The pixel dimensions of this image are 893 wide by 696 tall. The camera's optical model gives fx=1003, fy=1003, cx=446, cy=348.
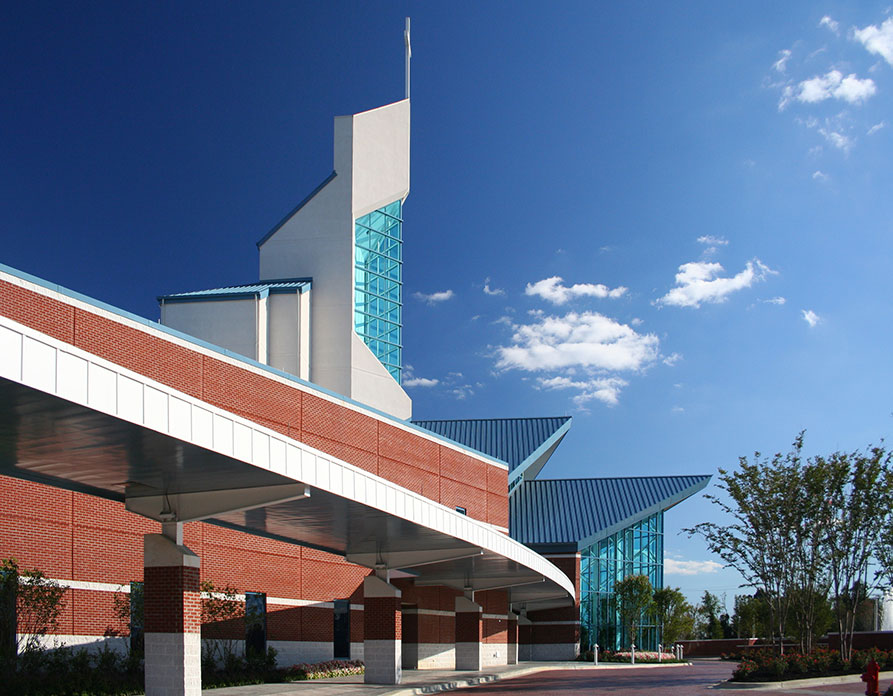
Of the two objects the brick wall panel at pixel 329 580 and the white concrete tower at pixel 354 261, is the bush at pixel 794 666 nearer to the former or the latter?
the brick wall panel at pixel 329 580

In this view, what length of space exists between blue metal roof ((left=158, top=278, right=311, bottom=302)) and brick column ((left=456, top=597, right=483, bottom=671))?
19.1 metres

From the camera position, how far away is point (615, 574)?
59594 millimetres

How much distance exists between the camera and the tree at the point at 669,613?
58.6 m

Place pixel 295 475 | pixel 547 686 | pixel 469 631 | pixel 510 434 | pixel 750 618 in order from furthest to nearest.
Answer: pixel 750 618 < pixel 510 434 < pixel 469 631 < pixel 547 686 < pixel 295 475

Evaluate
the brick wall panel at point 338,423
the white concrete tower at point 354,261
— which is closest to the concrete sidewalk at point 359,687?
the brick wall panel at point 338,423

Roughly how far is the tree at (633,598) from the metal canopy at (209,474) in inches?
1150

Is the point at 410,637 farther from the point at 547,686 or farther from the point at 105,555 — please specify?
the point at 105,555

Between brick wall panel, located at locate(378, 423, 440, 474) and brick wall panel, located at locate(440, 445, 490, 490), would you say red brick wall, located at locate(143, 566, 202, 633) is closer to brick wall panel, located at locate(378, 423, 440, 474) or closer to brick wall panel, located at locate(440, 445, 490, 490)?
brick wall panel, located at locate(378, 423, 440, 474)

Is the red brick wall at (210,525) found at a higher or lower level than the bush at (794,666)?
higher

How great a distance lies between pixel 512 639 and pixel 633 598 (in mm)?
8683

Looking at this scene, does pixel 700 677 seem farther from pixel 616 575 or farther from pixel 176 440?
pixel 176 440

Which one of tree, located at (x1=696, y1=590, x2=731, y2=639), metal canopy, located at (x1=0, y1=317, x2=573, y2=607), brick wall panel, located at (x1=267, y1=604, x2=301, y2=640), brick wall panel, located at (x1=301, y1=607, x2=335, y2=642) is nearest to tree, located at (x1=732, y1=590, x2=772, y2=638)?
tree, located at (x1=696, y1=590, x2=731, y2=639)

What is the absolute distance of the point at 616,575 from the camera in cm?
5966

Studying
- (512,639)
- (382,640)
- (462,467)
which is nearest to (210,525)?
(382,640)
